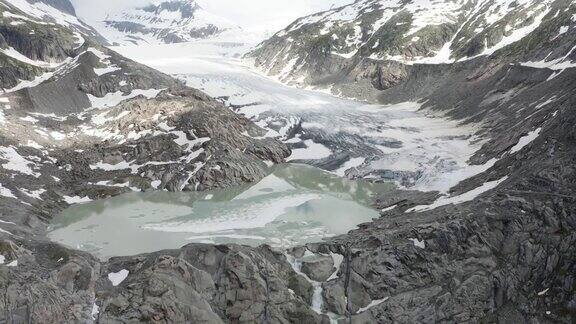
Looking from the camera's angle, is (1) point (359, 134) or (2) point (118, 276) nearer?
(2) point (118, 276)

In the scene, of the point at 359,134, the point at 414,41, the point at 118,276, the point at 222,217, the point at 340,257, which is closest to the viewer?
the point at 118,276

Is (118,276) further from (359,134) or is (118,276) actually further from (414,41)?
(414,41)

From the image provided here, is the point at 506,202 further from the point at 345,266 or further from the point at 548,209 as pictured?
the point at 345,266

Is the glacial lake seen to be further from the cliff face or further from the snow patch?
the cliff face

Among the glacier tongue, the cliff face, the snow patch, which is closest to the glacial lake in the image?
the snow patch

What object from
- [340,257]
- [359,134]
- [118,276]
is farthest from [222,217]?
[359,134]

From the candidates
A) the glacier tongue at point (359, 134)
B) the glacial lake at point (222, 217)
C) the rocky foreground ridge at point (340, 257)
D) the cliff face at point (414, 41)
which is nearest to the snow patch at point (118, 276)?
the rocky foreground ridge at point (340, 257)

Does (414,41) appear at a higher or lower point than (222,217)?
higher

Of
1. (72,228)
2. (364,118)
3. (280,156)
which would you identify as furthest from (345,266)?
(364,118)
